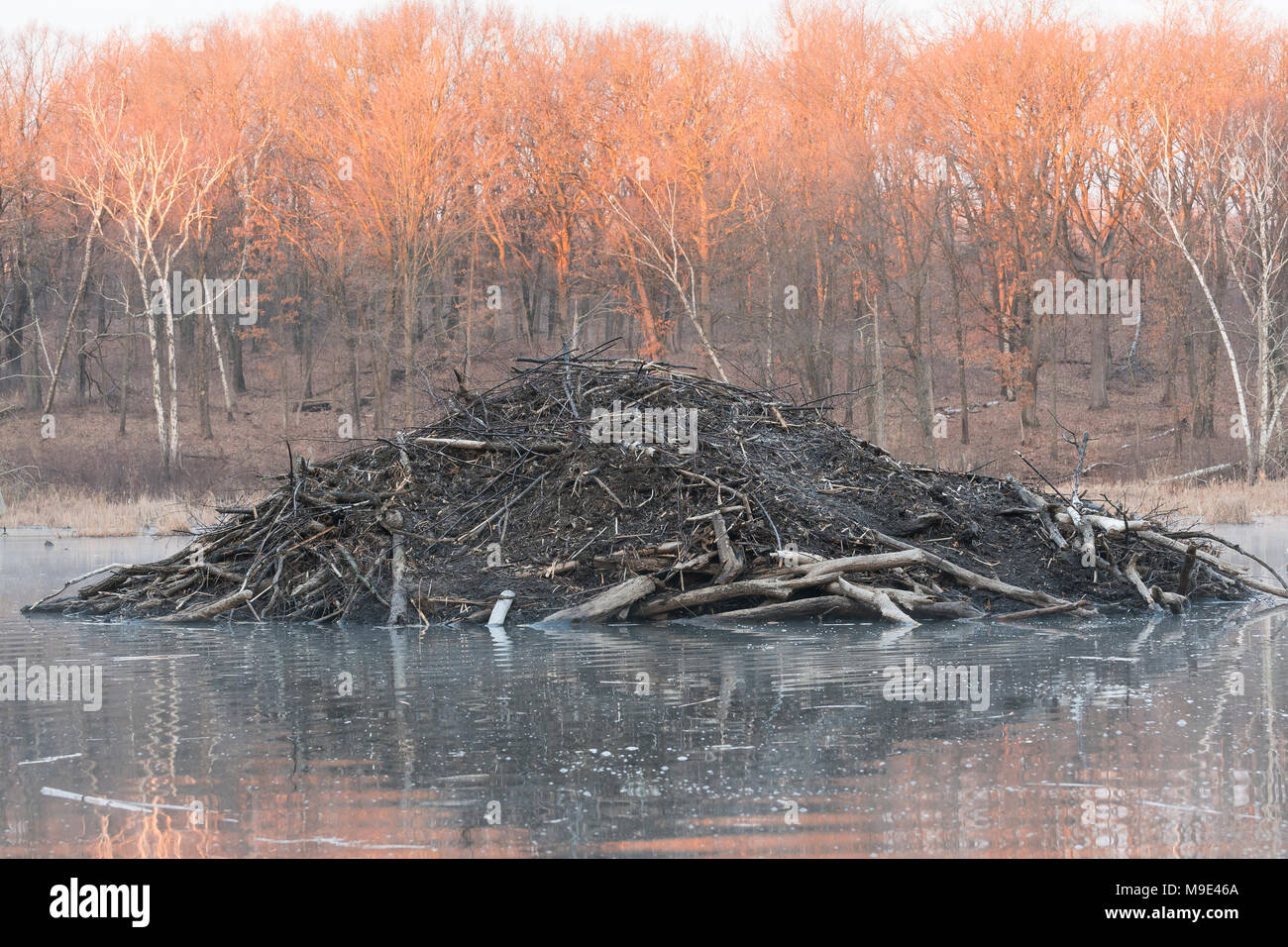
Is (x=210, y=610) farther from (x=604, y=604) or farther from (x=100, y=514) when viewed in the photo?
(x=100, y=514)

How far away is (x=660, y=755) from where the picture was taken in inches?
248

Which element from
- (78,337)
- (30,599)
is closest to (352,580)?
(30,599)

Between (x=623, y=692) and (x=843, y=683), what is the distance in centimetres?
140

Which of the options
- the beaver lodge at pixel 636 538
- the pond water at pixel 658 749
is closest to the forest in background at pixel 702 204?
the beaver lodge at pixel 636 538

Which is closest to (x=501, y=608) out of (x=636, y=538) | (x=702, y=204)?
(x=636, y=538)

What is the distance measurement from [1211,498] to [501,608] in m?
19.8

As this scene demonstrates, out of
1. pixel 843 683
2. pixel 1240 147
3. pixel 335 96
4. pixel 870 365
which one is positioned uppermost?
pixel 335 96

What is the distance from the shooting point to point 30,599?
14.7 meters

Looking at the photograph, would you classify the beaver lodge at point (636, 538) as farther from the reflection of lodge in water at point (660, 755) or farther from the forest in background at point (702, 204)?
the forest in background at point (702, 204)

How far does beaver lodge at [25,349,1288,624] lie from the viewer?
1262 centimetres

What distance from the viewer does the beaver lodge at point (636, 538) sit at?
12625mm
